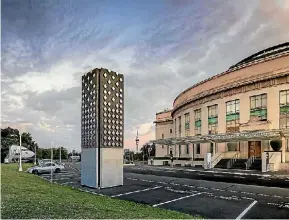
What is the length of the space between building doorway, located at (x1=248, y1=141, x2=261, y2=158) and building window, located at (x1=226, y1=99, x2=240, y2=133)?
2.61 meters

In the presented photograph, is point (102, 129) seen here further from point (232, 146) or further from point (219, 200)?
point (232, 146)

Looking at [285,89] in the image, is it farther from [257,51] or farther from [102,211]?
[102,211]

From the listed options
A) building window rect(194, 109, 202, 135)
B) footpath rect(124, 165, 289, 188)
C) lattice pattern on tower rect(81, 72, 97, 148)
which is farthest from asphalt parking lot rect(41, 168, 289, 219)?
building window rect(194, 109, 202, 135)

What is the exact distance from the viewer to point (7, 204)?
8.64 metres

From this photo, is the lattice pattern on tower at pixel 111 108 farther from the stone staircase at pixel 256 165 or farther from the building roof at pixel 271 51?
the building roof at pixel 271 51

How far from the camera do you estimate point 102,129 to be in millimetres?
16250

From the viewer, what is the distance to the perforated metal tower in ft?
52.7

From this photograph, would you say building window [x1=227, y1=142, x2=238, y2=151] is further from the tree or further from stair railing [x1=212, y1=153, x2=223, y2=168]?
the tree

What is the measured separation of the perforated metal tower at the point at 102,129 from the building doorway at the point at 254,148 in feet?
78.4

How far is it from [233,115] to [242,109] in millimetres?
1831

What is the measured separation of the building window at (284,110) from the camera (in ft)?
105

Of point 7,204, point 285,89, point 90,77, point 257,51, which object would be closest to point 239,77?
point 285,89

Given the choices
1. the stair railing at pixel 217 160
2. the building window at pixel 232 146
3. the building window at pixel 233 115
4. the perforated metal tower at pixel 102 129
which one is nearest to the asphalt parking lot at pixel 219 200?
the perforated metal tower at pixel 102 129

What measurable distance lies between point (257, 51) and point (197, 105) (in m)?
14.7
